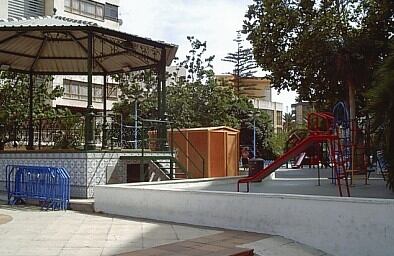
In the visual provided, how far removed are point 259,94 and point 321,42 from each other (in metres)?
62.8

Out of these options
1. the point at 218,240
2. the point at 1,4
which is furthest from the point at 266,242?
the point at 1,4

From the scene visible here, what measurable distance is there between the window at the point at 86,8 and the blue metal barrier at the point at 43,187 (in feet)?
119

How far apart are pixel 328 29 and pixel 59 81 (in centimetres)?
3057

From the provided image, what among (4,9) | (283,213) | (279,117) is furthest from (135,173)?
(279,117)

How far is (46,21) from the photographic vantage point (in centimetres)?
1442

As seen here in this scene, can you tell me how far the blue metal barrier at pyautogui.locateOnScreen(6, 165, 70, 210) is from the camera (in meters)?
12.2

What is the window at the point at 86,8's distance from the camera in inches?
1866

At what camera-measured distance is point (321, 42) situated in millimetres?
19438

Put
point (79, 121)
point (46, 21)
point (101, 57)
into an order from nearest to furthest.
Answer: point (46, 21) → point (79, 121) → point (101, 57)

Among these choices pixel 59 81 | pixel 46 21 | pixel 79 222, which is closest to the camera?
pixel 79 222

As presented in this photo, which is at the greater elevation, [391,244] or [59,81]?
[59,81]

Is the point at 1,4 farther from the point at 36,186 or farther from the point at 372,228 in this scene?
the point at 372,228

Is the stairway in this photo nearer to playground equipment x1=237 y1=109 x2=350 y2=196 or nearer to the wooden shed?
the wooden shed

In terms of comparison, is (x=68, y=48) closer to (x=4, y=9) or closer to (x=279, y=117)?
(x=4, y=9)
